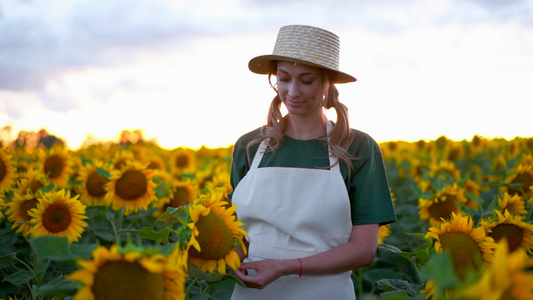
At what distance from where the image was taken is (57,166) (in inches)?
223

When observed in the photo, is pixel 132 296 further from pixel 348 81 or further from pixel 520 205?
pixel 520 205

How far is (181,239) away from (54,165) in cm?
399

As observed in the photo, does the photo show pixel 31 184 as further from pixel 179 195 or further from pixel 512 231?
pixel 512 231

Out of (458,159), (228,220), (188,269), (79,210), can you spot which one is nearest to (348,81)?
(228,220)

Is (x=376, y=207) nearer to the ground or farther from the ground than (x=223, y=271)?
farther from the ground

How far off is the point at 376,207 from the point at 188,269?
4.19 ft

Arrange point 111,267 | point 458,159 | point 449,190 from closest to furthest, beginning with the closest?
1. point 111,267
2. point 449,190
3. point 458,159

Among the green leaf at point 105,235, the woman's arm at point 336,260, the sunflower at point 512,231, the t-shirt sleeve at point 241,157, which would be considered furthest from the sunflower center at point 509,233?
the green leaf at point 105,235

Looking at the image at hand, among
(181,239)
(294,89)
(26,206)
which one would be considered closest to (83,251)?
(181,239)

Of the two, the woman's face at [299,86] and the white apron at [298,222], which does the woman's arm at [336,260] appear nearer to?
the white apron at [298,222]

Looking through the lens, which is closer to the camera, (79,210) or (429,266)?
(429,266)

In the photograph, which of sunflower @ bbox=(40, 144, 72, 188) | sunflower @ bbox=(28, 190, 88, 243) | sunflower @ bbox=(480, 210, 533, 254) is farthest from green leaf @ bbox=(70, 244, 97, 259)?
sunflower @ bbox=(40, 144, 72, 188)

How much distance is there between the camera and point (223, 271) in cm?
218

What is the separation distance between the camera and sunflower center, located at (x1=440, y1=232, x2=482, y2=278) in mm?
2482
